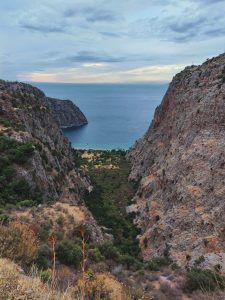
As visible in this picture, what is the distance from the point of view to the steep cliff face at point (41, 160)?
30.9m

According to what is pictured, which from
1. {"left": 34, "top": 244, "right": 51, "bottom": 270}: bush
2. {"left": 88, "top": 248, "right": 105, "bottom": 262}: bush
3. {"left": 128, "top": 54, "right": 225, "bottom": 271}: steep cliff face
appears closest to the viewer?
{"left": 34, "top": 244, "right": 51, "bottom": 270}: bush

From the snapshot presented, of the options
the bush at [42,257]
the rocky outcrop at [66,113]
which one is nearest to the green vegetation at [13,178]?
the bush at [42,257]

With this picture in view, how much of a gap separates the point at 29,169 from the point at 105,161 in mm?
43039

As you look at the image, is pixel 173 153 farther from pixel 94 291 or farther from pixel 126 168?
pixel 94 291

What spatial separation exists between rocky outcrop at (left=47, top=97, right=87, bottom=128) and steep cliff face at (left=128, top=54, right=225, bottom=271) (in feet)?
406

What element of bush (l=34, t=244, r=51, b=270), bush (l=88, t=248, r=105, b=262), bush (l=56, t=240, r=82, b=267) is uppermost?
bush (l=34, t=244, r=51, b=270)

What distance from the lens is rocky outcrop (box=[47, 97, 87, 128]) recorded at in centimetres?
17780

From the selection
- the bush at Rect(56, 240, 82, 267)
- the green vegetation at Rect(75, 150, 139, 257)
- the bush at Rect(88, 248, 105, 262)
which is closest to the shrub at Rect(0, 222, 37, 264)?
the bush at Rect(56, 240, 82, 267)

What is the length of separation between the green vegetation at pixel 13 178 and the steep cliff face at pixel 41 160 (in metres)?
0.49

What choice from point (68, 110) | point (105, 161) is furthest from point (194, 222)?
point (68, 110)

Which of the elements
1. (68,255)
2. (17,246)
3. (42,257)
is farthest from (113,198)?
(17,246)

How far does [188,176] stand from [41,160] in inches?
642

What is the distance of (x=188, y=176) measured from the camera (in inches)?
1538

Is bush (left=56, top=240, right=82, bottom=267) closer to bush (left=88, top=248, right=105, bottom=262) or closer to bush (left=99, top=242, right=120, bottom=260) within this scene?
bush (left=88, top=248, right=105, bottom=262)
